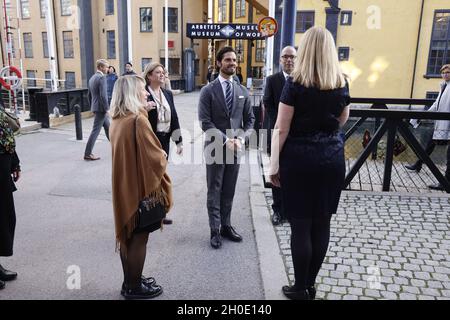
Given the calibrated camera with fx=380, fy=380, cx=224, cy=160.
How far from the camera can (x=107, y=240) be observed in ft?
13.4

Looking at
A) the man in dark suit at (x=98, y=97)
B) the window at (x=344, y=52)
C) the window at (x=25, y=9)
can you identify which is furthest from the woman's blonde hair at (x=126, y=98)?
the window at (x=25, y=9)

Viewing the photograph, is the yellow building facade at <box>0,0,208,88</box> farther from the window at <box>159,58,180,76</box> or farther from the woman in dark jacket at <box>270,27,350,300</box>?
the woman in dark jacket at <box>270,27,350,300</box>

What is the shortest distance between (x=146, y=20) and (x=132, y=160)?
99.8 ft

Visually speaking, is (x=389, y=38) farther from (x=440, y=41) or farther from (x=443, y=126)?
(x=443, y=126)

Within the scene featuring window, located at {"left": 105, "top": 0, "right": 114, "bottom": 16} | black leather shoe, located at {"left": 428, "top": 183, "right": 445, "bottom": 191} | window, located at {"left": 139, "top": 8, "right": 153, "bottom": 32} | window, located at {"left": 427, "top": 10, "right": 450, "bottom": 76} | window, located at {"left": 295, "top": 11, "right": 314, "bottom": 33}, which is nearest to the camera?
black leather shoe, located at {"left": 428, "top": 183, "right": 445, "bottom": 191}

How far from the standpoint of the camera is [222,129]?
3906mm

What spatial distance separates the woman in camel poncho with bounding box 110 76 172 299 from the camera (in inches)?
103

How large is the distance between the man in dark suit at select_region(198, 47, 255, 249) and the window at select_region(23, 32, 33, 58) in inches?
1456

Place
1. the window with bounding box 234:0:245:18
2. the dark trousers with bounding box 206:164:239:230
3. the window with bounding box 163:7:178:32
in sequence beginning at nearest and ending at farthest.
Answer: the dark trousers with bounding box 206:164:239:230, the window with bounding box 163:7:178:32, the window with bounding box 234:0:245:18

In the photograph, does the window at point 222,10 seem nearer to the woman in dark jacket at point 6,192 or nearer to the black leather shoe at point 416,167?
the black leather shoe at point 416,167

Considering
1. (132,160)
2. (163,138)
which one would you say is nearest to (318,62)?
(132,160)

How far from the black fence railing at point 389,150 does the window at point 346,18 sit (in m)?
16.8

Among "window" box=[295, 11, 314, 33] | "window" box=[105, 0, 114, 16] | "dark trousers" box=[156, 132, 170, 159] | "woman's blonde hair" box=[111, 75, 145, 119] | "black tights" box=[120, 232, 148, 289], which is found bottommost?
"black tights" box=[120, 232, 148, 289]

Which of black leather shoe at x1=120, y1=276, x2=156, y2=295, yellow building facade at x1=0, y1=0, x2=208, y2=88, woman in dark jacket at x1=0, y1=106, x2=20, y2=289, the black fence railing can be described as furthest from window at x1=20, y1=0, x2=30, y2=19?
black leather shoe at x1=120, y1=276, x2=156, y2=295
